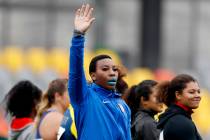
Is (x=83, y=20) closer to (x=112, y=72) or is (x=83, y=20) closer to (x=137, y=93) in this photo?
(x=112, y=72)

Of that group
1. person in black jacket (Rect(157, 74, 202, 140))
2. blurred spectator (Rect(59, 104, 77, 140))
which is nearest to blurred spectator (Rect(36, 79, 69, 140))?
blurred spectator (Rect(59, 104, 77, 140))

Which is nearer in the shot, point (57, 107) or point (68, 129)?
point (68, 129)

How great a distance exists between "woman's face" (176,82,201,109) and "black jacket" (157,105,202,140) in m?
0.09

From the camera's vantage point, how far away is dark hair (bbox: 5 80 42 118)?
12562 millimetres

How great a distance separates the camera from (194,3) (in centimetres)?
4056

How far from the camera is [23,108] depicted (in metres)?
12.6

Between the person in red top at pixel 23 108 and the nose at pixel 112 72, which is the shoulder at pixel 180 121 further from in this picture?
the person in red top at pixel 23 108

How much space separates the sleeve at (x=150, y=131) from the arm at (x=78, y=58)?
127cm

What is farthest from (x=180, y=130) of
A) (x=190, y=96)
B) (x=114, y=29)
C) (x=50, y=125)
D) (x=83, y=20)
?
(x=114, y=29)

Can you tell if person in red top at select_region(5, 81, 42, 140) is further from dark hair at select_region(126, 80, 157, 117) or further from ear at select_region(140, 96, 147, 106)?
ear at select_region(140, 96, 147, 106)

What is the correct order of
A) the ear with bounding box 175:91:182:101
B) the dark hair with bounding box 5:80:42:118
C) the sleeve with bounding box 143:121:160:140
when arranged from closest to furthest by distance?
1. the ear with bounding box 175:91:182:101
2. the sleeve with bounding box 143:121:160:140
3. the dark hair with bounding box 5:80:42:118

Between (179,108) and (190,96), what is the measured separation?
152mm

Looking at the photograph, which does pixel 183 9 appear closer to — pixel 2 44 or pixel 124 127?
pixel 2 44

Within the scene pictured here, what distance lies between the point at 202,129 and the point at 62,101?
435 inches
